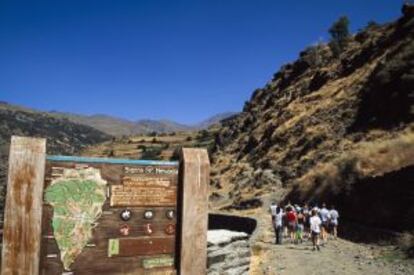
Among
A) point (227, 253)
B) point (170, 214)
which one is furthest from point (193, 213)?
point (227, 253)

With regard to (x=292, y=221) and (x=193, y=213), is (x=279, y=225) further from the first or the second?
(x=193, y=213)

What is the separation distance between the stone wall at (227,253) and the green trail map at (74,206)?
384 cm

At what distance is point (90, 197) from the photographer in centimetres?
580

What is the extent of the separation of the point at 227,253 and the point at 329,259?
9.74 metres

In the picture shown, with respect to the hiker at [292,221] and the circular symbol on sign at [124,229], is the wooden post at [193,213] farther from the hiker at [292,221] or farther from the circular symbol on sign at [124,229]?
the hiker at [292,221]

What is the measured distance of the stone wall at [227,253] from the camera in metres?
9.35

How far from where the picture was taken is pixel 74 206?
5727 mm

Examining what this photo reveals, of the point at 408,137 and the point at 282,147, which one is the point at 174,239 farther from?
the point at 282,147

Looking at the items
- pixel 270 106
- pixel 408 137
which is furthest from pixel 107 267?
pixel 270 106

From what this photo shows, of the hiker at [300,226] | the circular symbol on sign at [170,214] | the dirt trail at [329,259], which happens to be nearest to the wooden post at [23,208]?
the circular symbol on sign at [170,214]

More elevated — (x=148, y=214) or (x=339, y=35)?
(x=339, y=35)

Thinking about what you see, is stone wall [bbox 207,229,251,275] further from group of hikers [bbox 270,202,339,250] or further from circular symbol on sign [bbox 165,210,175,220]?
group of hikers [bbox 270,202,339,250]

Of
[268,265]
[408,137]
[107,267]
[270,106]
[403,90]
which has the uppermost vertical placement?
[270,106]

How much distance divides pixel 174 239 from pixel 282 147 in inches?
1826
